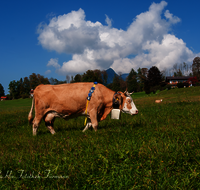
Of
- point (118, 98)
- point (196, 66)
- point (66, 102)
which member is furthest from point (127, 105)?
point (196, 66)

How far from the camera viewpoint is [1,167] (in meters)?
2.91

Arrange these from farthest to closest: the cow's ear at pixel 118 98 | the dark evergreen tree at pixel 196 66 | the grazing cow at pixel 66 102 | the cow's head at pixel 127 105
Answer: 1. the dark evergreen tree at pixel 196 66
2. the cow's head at pixel 127 105
3. the cow's ear at pixel 118 98
4. the grazing cow at pixel 66 102

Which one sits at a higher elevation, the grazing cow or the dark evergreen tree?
the dark evergreen tree

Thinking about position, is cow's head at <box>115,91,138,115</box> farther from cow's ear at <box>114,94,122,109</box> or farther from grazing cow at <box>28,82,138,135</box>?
grazing cow at <box>28,82,138,135</box>

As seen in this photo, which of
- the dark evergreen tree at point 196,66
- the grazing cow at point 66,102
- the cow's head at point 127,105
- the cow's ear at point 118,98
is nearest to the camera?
the grazing cow at point 66,102

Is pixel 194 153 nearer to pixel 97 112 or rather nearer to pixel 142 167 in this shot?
pixel 142 167

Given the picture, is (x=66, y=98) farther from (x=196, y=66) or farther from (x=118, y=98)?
(x=196, y=66)

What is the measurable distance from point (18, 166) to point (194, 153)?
3471mm

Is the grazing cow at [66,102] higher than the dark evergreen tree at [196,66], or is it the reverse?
the dark evergreen tree at [196,66]

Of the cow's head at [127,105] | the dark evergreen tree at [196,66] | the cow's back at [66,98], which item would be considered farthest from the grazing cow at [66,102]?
the dark evergreen tree at [196,66]

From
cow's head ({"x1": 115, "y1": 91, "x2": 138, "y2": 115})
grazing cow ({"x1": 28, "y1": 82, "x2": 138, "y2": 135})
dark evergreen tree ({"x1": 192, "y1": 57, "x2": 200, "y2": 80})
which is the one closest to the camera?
grazing cow ({"x1": 28, "y1": 82, "x2": 138, "y2": 135})

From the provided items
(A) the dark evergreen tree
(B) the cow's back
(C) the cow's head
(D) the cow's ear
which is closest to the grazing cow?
(B) the cow's back

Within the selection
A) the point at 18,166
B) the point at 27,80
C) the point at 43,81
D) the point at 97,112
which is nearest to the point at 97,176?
the point at 18,166

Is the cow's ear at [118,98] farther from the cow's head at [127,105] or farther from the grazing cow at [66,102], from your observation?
the grazing cow at [66,102]
